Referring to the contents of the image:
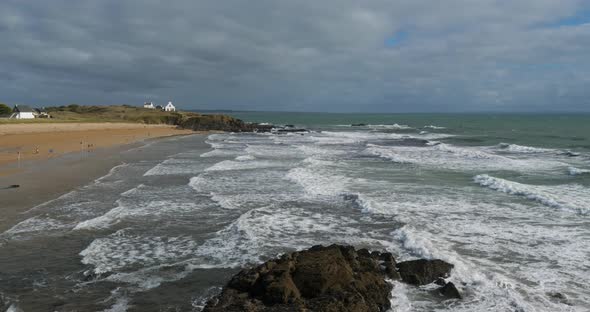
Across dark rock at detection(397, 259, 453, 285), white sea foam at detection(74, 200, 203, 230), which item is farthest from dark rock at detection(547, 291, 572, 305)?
white sea foam at detection(74, 200, 203, 230)

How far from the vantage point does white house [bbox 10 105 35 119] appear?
70.1 m

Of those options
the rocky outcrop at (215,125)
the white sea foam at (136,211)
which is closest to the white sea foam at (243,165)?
the white sea foam at (136,211)

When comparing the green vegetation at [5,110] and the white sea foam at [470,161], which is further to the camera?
the green vegetation at [5,110]

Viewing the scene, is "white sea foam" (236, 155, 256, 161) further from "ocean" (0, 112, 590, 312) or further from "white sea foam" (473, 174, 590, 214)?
"white sea foam" (473, 174, 590, 214)

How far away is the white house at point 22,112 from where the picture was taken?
7012cm

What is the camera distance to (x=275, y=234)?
13.7 meters

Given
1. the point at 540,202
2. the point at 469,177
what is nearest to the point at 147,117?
the point at 469,177

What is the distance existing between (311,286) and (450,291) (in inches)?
108

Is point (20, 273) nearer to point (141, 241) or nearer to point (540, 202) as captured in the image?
A: point (141, 241)

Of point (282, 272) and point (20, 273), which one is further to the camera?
point (20, 273)

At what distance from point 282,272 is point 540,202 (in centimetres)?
1311

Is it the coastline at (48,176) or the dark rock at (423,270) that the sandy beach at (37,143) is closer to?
the coastline at (48,176)

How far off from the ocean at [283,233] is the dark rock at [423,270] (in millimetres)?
275

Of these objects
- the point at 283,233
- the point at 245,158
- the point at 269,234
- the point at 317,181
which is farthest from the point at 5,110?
the point at 283,233
